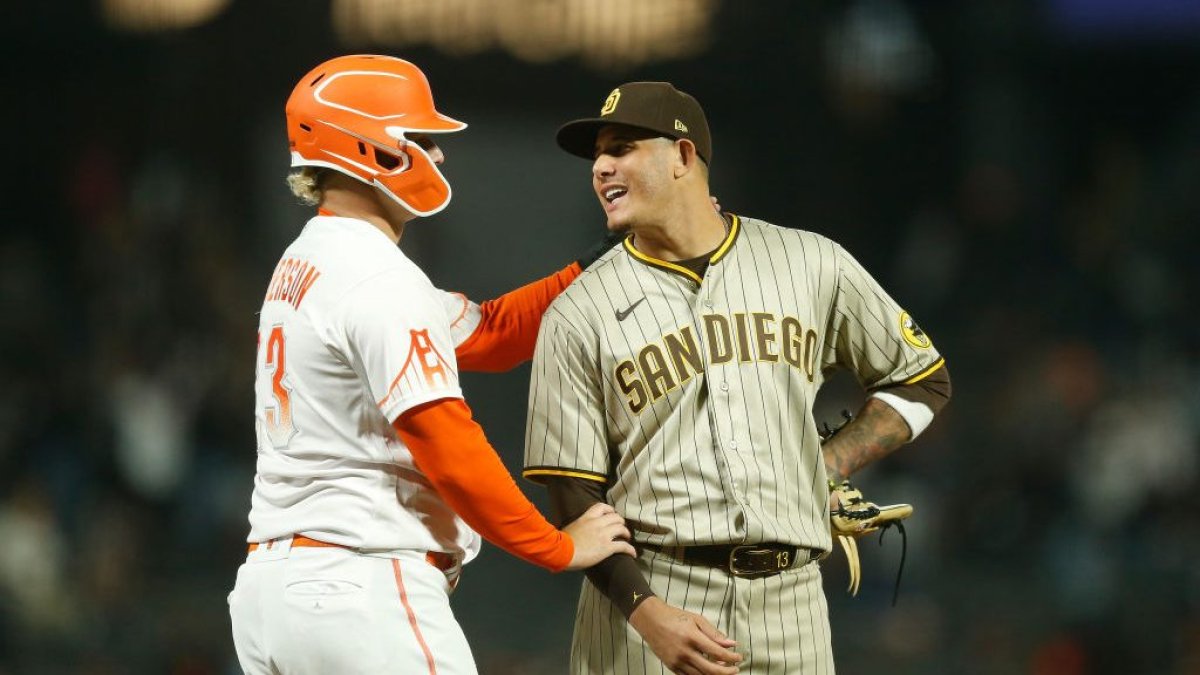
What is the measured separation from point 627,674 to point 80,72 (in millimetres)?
4893

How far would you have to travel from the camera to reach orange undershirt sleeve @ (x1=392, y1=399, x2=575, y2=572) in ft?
7.26

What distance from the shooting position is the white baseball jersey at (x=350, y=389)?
7.26ft

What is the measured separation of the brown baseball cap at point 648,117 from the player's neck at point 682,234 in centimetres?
11

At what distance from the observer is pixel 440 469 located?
7.30 feet

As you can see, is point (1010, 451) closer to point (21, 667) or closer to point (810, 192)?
point (810, 192)

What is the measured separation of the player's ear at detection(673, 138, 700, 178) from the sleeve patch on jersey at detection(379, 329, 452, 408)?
0.63 metres

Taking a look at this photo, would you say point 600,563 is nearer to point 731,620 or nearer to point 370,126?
point 731,620

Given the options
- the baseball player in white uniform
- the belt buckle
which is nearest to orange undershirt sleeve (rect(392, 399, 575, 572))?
the baseball player in white uniform

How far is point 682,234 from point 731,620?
2.27 ft

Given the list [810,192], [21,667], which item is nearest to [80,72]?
[21,667]

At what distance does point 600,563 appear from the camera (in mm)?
2426

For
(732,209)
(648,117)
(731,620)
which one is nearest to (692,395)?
(731,620)

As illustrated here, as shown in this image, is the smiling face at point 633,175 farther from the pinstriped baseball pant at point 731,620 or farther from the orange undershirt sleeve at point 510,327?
the pinstriped baseball pant at point 731,620

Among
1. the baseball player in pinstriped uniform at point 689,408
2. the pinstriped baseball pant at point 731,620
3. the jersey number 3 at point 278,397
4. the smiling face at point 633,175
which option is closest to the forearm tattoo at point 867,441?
the baseball player in pinstriped uniform at point 689,408
